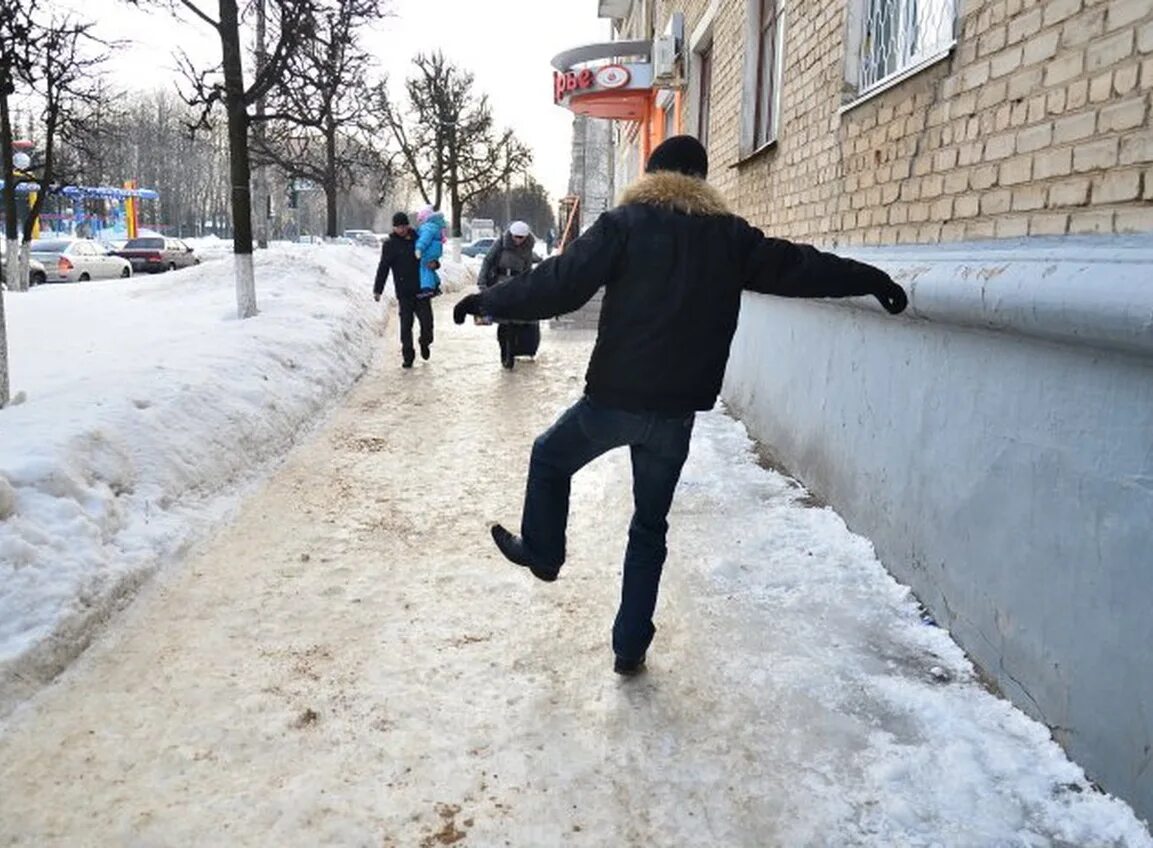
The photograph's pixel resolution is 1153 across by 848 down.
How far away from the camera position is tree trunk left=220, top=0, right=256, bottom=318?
10078 mm

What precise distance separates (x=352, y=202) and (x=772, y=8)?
78402mm

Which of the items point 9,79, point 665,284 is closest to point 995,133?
point 665,284

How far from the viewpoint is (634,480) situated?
2.84m

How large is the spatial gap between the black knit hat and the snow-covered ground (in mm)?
2439

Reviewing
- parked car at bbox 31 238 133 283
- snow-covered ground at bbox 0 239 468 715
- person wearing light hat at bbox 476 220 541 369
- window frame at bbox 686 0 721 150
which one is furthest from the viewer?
parked car at bbox 31 238 133 283

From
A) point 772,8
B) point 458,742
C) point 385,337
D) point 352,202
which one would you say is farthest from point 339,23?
point 352,202

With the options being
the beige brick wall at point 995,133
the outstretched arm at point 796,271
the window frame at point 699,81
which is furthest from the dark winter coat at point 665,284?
the window frame at point 699,81

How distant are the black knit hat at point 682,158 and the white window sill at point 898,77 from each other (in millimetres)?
1368

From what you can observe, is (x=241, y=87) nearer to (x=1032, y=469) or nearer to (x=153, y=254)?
(x=1032, y=469)

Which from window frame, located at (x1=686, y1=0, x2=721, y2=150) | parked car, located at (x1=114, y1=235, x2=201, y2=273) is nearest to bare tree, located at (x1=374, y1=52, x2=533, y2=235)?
parked car, located at (x1=114, y1=235, x2=201, y2=273)

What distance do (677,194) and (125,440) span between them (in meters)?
3.04

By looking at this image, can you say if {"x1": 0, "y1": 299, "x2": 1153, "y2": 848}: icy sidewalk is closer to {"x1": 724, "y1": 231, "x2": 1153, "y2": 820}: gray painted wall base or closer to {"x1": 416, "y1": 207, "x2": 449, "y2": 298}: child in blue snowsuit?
{"x1": 724, "y1": 231, "x2": 1153, "y2": 820}: gray painted wall base

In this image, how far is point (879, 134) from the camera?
4238mm

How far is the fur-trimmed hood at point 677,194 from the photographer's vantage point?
263cm
